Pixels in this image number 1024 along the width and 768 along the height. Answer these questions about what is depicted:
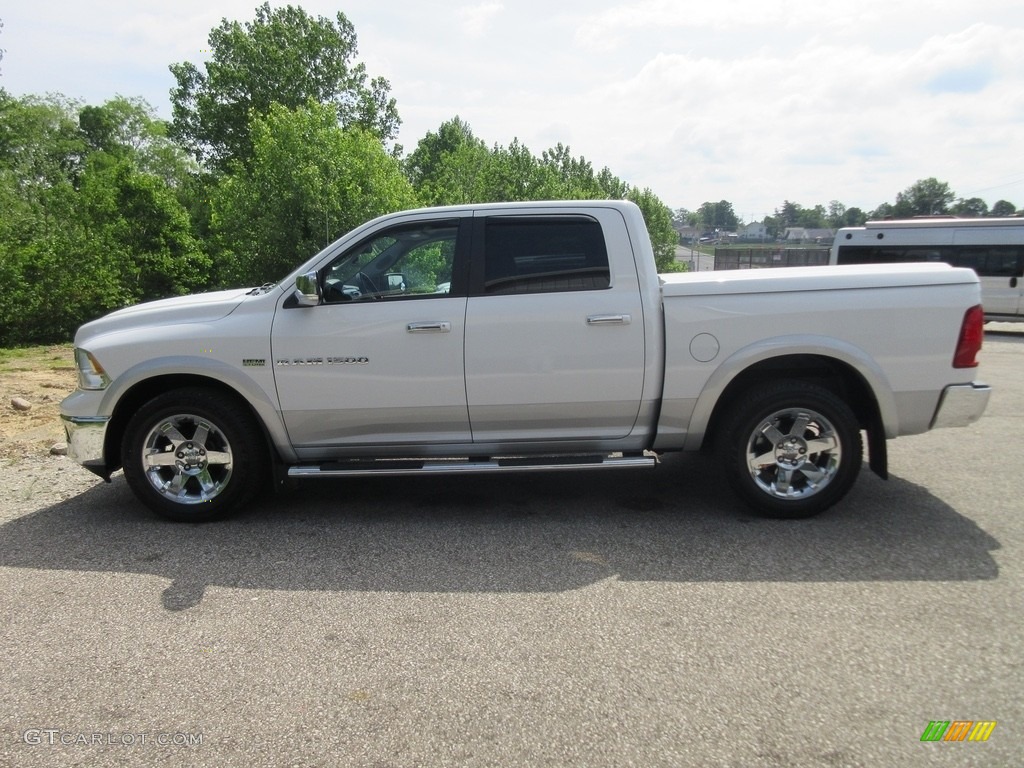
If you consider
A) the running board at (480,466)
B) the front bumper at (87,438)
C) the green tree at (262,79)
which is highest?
the green tree at (262,79)

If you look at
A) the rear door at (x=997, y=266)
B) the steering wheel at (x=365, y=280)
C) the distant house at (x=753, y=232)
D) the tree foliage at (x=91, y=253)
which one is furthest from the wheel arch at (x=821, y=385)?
the distant house at (x=753, y=232)

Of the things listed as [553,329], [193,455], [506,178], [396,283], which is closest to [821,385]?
[553,329]

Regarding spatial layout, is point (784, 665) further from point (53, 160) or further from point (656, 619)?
point (53, 160)

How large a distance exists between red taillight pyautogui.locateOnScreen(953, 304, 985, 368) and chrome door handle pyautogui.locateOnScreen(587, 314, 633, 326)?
2.03 metres

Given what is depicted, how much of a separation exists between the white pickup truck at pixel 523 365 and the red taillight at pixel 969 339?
12 mm

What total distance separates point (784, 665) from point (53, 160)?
5797 centimetres

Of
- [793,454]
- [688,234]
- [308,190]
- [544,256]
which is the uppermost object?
[308,190]

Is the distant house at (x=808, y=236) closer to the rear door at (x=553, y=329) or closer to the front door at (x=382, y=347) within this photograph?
the rear door at (x=553, y=329)

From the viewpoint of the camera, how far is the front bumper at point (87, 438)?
4.86 metres

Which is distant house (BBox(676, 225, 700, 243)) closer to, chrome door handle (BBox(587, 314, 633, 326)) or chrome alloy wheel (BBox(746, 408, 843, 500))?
chrome alloy wheel (BBox(746, 408, 843, 500))

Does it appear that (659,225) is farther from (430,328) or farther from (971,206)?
(430,328)

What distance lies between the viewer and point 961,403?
15.2 feet

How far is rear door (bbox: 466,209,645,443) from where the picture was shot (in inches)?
186

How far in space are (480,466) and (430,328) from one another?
3.08ft
